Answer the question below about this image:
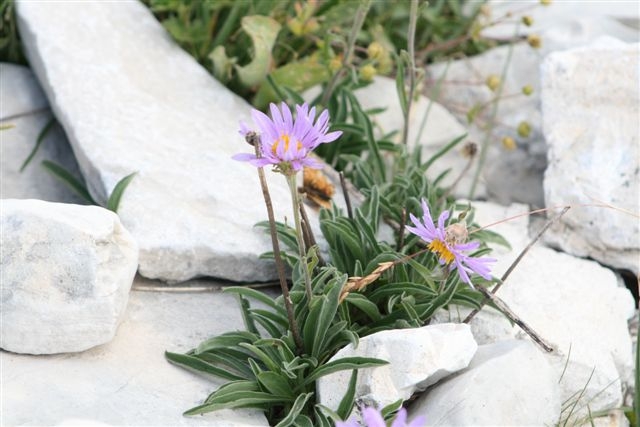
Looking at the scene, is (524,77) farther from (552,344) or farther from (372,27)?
(552,344)

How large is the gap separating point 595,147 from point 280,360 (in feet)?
5.20

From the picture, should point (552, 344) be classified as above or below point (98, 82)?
below

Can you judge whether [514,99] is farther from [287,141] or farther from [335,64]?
[287,141]

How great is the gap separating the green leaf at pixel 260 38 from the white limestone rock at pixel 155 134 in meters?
0.15

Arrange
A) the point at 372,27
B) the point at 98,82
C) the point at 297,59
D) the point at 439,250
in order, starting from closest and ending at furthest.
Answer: the point at 439,250 < the point at 98,82 < the point at 297,59 < the point at 372,27

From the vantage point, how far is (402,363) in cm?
224

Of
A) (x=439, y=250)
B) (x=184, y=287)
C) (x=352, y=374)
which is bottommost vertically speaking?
(x=184, y=287)

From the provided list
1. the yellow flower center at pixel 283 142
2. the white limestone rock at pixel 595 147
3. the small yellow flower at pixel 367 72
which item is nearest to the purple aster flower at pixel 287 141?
the yellow flower center at pixel 283 142

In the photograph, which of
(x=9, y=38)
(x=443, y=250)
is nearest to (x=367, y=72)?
(x=443, y=250)

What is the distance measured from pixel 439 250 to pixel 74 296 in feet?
3.15

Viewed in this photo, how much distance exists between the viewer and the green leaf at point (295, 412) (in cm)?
221

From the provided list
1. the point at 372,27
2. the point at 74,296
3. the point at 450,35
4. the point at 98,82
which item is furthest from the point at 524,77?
the point at 74,296

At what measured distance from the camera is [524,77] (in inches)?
167

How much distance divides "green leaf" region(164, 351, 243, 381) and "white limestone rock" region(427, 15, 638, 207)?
1604 mm
